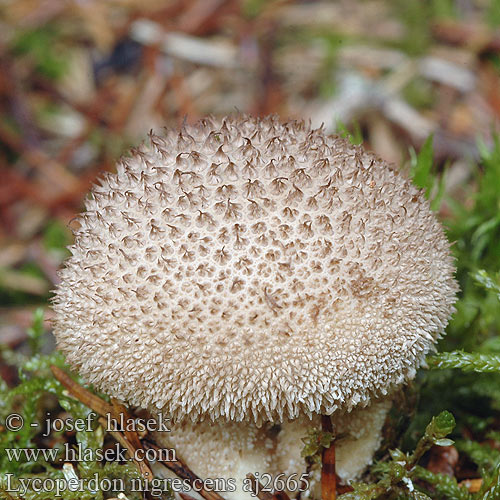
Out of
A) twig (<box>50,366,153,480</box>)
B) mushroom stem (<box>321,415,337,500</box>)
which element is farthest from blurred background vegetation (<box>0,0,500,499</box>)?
mushroom stem (<box>321,415,337,500</box>)

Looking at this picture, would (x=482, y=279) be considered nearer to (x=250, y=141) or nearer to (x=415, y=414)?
(x=415, y=414)

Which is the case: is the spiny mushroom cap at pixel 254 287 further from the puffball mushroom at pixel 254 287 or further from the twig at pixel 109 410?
the twig at pixel 109 410

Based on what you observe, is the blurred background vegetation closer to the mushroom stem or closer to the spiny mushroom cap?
the spiny mushroom cap

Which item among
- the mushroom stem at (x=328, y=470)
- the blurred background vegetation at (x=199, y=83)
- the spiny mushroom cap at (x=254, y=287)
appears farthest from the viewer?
the blurred background vegetation at (x=199, y=83)

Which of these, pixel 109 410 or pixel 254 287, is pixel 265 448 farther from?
pixel 254 287

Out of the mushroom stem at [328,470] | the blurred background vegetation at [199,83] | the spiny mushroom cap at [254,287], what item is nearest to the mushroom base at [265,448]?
the mushroom stem at [328,470]

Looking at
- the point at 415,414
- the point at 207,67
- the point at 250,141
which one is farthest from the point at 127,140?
the point at 415,414
